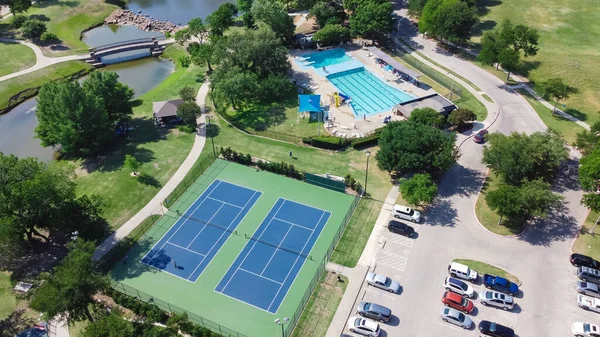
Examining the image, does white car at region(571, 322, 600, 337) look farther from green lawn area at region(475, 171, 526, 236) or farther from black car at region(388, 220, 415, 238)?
black car at region(388, 220, 415, 238)

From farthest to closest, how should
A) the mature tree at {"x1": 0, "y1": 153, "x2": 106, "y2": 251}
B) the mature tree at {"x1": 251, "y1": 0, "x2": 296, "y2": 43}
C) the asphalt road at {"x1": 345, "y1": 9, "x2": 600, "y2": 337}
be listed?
the mature tree at {"x1": 251, "y1": 0, "x2": 296, "y2": 43}, the mature tree at {"x1": 0, "y1": 153, "x2": 106, "y2": 251}, the asphalt road at {"x1": 345, "y1": 9, "x2": 600, "y2": 337}

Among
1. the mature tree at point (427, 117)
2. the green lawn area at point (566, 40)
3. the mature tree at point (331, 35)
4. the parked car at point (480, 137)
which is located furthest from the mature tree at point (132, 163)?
the green lawn area at point (566, 40)

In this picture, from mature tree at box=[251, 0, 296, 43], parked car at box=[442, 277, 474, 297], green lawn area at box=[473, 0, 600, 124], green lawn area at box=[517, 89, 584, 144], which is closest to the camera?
parked car at box=[442, 277, 474, 297]

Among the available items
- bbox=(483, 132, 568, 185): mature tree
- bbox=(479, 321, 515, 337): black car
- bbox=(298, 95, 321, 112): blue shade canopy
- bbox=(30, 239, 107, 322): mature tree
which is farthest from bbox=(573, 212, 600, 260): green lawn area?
bbox=(30, 239, 107, 322): mature tree

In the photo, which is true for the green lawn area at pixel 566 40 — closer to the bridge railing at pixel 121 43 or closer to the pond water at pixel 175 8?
the pond water at pixel 175 8

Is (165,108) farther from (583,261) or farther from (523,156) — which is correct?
(583,261)

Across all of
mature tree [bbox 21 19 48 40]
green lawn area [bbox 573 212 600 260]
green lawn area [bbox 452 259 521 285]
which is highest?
mature tree [bbox 21 19 48 40]

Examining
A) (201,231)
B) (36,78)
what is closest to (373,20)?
(201,231)
